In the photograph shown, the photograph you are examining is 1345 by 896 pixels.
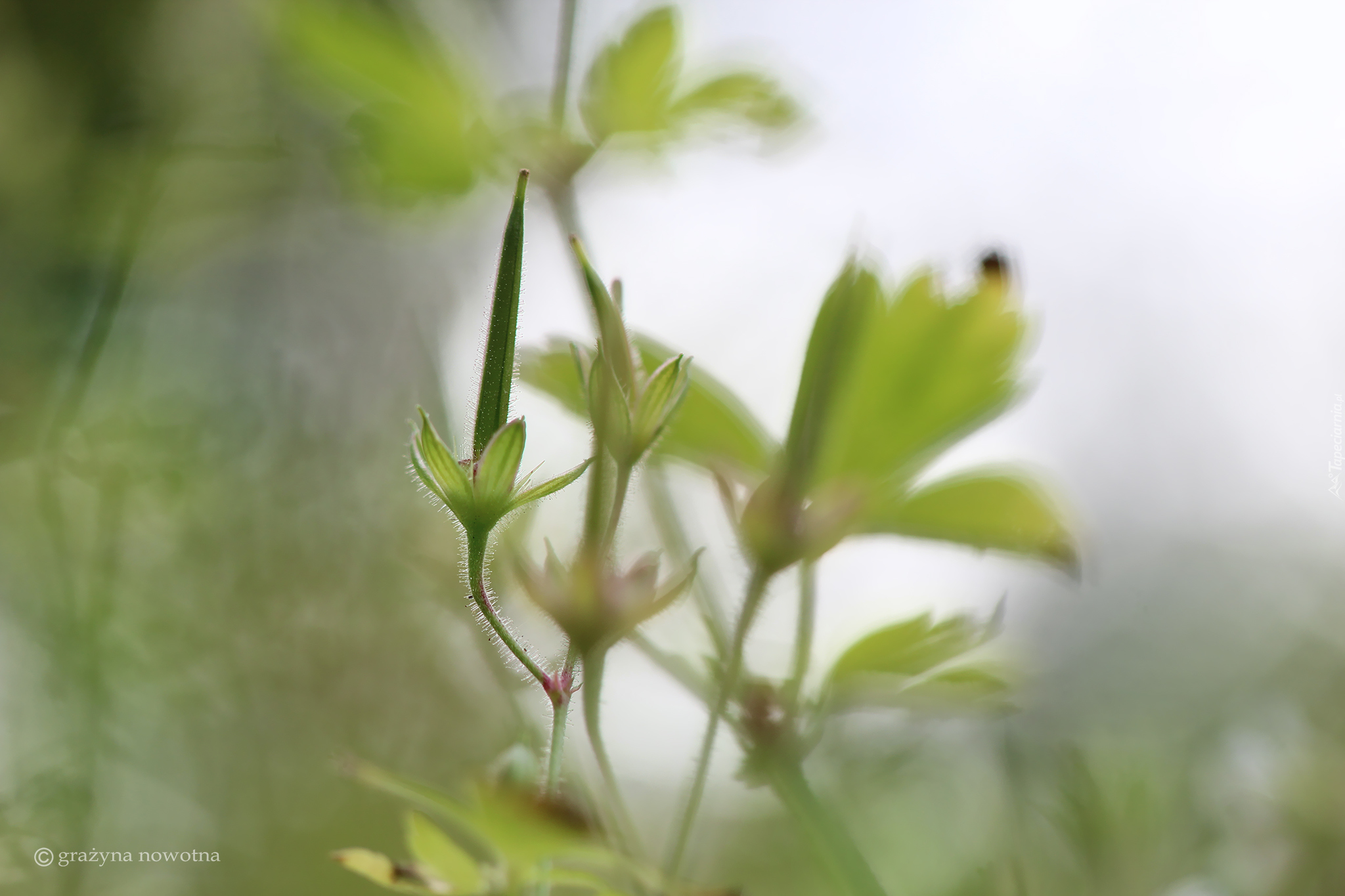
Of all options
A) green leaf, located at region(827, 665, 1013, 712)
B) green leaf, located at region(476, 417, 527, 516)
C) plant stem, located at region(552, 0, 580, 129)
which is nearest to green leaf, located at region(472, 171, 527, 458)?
green leaf, located at region(476, 417, 527, 516)

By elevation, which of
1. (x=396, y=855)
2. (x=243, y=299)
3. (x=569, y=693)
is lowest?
(x=396, y=855)

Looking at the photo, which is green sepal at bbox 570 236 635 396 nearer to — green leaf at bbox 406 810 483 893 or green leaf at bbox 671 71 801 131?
green leaf at bbox 406 810 483 893

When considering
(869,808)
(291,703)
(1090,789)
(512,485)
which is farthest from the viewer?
(291,703)

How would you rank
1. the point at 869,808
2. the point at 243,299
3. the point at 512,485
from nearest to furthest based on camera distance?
the point at 512,485 < the point at 869,808 < the point at 243,299

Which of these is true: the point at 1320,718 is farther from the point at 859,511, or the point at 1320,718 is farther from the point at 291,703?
the point at 291,703

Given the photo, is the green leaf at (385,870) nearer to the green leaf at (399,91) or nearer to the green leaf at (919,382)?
the green leaf at (919,382)

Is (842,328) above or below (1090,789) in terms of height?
above

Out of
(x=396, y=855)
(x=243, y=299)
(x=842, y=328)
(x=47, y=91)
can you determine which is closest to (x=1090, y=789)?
(x=842, y=328)
